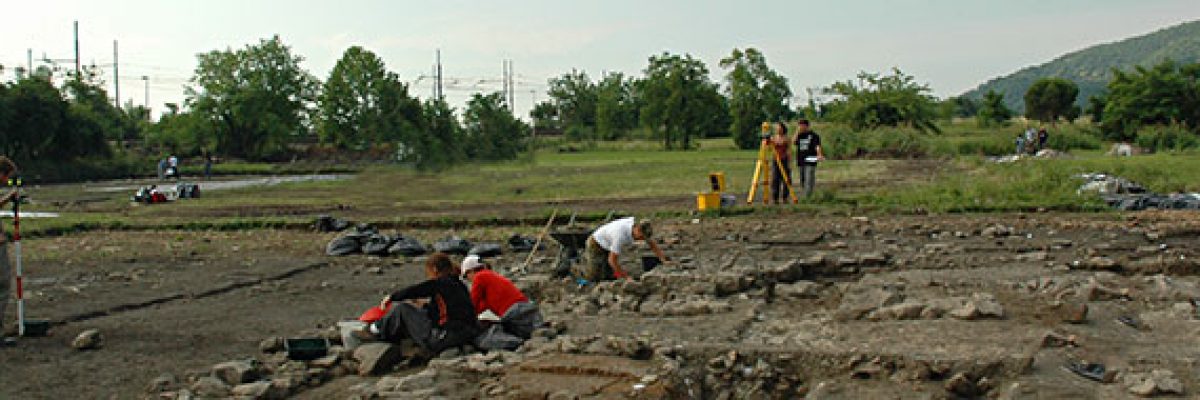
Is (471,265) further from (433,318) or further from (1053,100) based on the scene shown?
(1053,100)

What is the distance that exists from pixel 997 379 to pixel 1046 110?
91585 mm

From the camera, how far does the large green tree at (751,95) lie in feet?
259

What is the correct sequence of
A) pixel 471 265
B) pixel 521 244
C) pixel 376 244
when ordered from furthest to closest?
pixel 376 244
pixel 521 244
pixel 471 265

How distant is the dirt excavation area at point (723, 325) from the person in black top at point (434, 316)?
0.68 ft

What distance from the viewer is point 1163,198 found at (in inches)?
699

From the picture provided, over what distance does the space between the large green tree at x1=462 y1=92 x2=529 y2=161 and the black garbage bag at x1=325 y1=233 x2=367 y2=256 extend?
2488cm

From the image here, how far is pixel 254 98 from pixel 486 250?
67.4 metres

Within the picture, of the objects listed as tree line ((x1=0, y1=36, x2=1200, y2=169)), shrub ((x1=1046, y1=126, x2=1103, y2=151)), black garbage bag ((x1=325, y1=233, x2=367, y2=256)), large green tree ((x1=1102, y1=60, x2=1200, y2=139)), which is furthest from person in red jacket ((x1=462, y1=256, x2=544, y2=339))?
large green tree ((x1=1102, y1=60, x2=1200, y2=139))

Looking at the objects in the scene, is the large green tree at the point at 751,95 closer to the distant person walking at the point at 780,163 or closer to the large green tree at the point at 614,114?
the large green tree at the point at 614,114

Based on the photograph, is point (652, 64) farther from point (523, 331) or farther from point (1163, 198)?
point (523, 331)

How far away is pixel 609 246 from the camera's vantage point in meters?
11.5

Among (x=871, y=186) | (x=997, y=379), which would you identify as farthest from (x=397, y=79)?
(x=997, y=379)

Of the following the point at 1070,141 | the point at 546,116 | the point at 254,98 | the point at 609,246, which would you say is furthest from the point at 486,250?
the point at 546,116

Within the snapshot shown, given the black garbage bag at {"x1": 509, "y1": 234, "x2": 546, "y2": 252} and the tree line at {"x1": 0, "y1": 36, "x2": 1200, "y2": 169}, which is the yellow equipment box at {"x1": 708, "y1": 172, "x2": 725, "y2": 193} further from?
the tree line at {"x1": 0, "y1": 36, "x2": 1200, "y2": 169}
